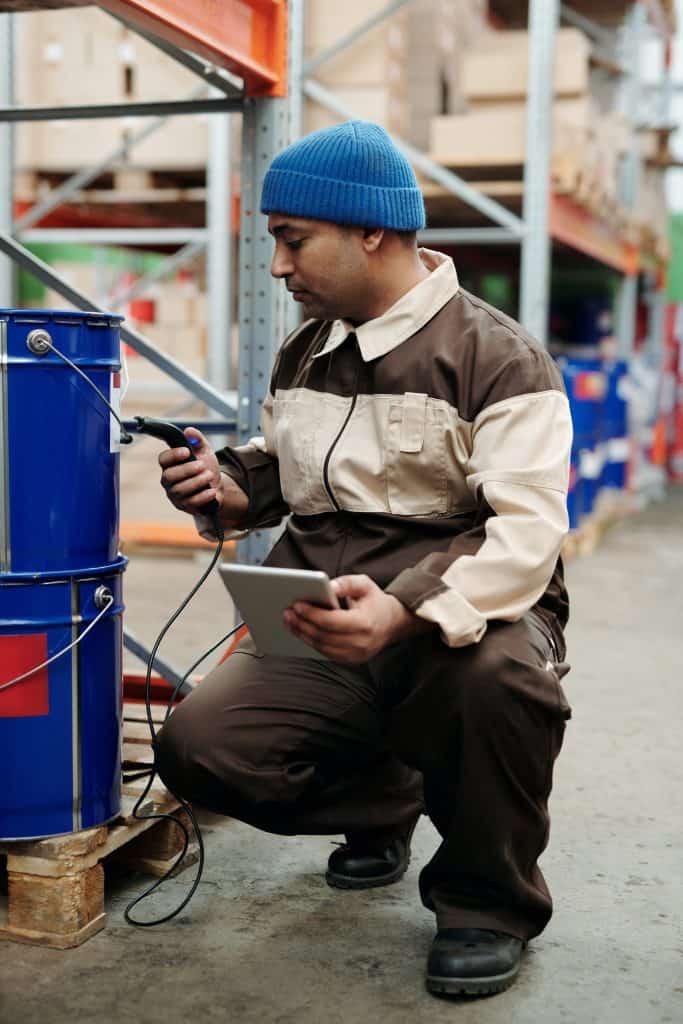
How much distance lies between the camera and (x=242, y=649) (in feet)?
8.54

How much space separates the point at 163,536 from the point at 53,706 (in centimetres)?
432

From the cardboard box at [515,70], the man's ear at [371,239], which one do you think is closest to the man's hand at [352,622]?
the man's ear at [371,239]

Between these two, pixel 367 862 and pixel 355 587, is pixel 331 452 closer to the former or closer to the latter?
pixel 355 587

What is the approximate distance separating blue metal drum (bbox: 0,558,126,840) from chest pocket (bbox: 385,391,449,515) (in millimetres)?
579

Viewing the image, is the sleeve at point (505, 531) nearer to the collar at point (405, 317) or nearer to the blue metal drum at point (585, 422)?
the collar at point (405, 317)

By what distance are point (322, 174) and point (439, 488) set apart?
0.62 m

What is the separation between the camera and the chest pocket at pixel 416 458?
234 centimetres

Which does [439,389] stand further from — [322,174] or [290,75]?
[290,75]

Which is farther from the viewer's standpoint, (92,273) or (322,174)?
(92,273)

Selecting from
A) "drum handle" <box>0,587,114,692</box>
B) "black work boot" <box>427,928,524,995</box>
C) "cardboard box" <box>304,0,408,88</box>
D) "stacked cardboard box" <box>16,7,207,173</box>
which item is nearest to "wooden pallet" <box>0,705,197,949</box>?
"drum handle" <box>0,587,114,692</box>

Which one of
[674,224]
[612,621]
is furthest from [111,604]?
[674,224]

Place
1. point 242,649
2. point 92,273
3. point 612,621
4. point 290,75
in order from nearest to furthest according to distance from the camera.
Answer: point 242,649, point 290,75, point 612,621, point 92,273

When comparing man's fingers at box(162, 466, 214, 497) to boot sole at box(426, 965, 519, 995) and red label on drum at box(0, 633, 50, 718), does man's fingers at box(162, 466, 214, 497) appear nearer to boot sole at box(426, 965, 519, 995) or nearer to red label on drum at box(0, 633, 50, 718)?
red label on drum at box(0, 633, 50, 718)

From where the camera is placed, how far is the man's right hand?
249 centimetres
